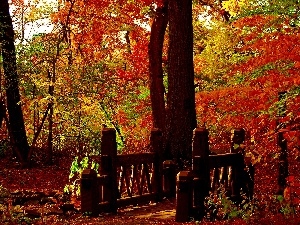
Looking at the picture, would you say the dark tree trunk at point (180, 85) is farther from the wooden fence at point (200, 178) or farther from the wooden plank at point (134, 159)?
the wooden fence at point (200, 178)

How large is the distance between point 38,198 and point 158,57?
10.9 metres

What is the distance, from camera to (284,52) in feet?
37.0

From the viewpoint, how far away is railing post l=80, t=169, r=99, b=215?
1036 centimetres

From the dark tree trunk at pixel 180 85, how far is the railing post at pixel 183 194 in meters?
4.89

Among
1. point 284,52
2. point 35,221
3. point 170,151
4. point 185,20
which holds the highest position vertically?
point 185,20

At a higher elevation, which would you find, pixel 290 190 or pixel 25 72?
pixel 25 72

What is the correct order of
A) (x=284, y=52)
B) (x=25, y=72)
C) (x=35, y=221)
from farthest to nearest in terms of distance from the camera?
(x=25, y=72) < (x=284, y=52) < (x=35, y=221)

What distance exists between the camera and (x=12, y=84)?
67.8 feet

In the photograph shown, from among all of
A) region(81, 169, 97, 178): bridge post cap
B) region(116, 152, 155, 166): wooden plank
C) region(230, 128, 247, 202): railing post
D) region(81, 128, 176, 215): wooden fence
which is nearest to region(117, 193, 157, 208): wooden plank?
region(81, 128, 176, 215): wooden fence

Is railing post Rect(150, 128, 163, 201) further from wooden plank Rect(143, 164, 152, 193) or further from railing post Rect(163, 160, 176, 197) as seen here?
railing post Rect(163, 160, 176, 197)

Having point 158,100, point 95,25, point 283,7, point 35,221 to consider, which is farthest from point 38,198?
point 95,25

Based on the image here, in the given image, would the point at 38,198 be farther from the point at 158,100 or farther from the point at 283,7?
the point at 158,100

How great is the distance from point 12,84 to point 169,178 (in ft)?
33.3

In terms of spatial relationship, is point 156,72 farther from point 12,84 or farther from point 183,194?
point 183,194
